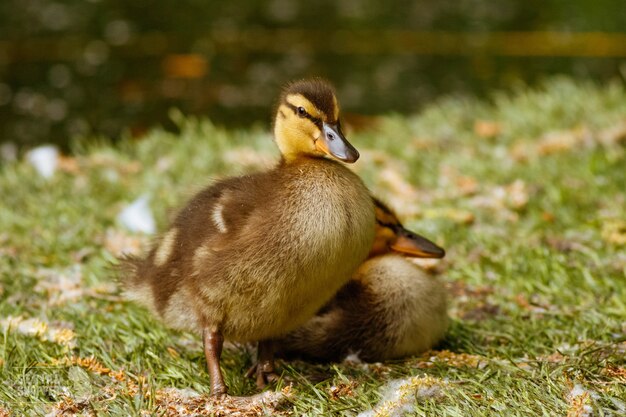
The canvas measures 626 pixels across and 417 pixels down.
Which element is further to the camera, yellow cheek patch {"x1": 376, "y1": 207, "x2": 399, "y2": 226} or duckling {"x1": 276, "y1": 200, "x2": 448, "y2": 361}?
yellow cheek patch {"x1": 376, "y1": 207, "x2": 399, "y2": 226}

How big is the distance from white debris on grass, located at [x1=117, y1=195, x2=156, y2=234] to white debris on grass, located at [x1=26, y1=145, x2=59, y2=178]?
877 millimetres

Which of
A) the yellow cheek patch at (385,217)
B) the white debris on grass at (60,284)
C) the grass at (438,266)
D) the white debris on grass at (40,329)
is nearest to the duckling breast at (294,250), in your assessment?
the grass at (438,266)

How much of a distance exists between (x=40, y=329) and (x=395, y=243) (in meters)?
1.39

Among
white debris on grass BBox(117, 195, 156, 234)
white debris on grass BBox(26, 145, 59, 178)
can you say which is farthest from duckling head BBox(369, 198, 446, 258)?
white debris on grass BBox(26, 145, 59, 178)

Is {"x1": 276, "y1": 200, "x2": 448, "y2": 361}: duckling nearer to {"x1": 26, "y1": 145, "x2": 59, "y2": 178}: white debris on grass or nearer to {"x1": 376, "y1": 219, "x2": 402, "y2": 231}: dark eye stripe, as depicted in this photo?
{"x1": 376, "y1": 219, "x2": 402, "y2": 231}: dark eye stripe


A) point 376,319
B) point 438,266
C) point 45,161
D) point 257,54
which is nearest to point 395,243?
point 376,319

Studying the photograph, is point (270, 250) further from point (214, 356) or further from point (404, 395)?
point (404, 395)

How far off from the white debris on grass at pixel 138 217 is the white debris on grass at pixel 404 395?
219 cm

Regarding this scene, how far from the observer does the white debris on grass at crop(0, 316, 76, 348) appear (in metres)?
3.51

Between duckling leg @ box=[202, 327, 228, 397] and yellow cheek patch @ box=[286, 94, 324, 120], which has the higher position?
yellow cheek patch @ box=[286, 94, 324, 120]

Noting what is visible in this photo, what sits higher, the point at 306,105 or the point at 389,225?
the point at 306,105

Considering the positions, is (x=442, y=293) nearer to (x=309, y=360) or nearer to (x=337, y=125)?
→ (x=309, y=360)

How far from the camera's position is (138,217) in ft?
16.5

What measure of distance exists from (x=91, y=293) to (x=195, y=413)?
1337mm
